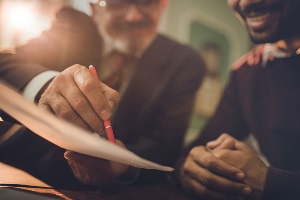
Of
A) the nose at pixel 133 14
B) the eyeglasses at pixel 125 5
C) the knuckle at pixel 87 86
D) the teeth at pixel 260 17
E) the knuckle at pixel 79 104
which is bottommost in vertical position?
the knuckle at pixel 79 104

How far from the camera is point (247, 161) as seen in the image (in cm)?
43

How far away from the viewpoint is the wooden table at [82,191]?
354mm

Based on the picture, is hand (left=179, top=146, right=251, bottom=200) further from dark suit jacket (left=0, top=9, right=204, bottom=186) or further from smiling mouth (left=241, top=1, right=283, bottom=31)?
smiling mouth (left=241, top=1, right=283, bottom=31)

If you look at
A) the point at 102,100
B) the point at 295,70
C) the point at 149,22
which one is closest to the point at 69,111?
the point at 102,100

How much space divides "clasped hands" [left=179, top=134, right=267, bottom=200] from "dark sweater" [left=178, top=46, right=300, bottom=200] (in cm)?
2

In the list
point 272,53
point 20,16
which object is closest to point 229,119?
point 272,53

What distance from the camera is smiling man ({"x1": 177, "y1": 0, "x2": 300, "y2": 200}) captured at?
416 millimetres

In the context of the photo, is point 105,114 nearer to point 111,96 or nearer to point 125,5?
point 111,96

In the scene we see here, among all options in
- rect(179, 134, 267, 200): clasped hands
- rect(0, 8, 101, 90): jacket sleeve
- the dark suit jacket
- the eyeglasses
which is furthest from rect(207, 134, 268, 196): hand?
the eyeglasses

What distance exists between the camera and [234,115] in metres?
0.75

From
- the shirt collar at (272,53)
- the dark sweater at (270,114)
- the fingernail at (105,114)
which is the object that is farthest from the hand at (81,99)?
the shirt collar at (272,53)

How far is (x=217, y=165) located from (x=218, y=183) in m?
0.03

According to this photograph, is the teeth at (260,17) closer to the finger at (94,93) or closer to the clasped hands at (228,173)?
the clasped hands at (228,173)

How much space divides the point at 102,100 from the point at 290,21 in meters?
0.40
